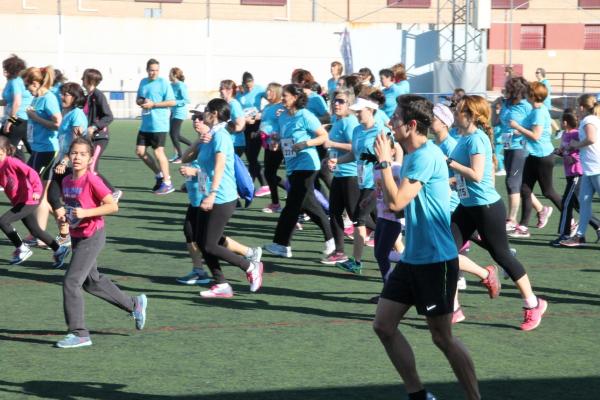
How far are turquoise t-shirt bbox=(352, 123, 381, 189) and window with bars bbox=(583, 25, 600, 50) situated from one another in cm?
4543

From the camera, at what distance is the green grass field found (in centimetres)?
658

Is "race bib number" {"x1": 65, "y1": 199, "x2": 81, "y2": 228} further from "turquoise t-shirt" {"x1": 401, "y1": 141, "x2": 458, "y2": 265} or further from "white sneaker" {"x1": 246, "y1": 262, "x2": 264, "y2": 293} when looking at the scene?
Answer: "turquoise t-shirt" {"x1": 401, "y1": 141, "x2": 458, "y2": 265}

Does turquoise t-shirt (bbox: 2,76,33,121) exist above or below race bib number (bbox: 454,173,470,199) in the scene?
above

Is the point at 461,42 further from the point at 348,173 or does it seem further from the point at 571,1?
the point at 348,173

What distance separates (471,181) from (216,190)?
2.20 meters

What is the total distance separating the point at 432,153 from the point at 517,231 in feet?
23.9

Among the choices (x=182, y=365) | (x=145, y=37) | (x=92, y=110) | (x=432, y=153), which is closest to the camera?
(x=432, y=153)

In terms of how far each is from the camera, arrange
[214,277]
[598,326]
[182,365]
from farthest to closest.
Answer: [214,277] < [598,326] < [182,365]

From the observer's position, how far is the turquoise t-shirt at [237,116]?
15.6 meters

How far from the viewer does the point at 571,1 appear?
2095 inches

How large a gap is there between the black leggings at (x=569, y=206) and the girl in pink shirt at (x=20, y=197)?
5.38 metres

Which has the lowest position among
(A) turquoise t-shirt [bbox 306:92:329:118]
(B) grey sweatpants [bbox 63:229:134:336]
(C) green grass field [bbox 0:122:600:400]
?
(C) green grass field [bbox 0:122:600:400]

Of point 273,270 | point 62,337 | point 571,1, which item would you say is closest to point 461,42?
point 571,1

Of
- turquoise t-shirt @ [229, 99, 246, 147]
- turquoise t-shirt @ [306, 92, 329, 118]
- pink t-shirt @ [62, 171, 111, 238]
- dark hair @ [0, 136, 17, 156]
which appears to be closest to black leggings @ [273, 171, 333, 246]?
dark hair @ [0, 136, 17, 156]
